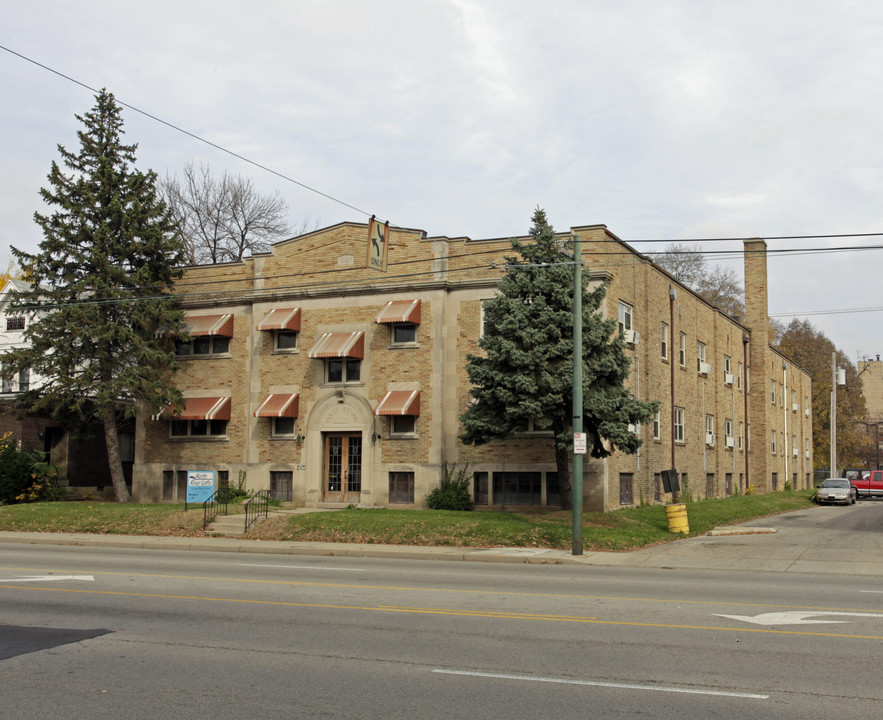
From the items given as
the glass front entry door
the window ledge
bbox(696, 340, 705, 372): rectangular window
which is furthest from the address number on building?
bbox(696, 340, 705, 372): rectangular window

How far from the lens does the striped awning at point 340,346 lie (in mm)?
28906

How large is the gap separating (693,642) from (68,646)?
263 inches

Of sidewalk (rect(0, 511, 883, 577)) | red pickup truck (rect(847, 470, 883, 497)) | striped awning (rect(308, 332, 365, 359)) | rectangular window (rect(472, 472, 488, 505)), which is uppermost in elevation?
striped awning (rect(308, 332, 365, 359))

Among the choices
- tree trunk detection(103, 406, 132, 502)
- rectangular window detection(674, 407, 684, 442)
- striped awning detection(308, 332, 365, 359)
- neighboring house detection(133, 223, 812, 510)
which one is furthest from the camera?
rectangular window detection(674, 407, 684, 442)

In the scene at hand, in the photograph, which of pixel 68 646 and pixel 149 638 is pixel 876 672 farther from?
pixel 68 646

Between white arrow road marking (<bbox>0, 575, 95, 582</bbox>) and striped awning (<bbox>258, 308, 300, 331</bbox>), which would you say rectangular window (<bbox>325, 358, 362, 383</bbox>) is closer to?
striped awning (<bbox>258, 308, 300, 331</bbox>)

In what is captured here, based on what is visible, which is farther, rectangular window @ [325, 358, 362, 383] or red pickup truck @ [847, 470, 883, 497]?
red pickup truck @ [847, 470, 883, 497]

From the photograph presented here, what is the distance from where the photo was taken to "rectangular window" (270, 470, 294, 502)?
1194 inches

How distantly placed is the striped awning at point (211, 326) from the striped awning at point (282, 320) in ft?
4.91

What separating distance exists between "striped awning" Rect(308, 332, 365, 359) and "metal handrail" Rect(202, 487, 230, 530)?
5.46 metres

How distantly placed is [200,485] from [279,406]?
4191mm

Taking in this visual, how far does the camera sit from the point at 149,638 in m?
9.48

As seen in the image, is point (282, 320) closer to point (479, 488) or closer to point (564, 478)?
point (479, 488)

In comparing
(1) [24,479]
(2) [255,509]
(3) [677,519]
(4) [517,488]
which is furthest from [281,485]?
(3) [677,519]
